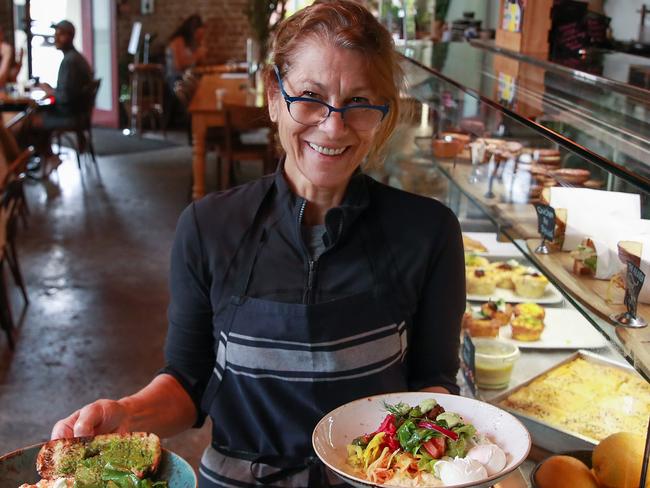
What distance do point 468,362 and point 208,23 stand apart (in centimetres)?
1165

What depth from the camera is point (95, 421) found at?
1.34 metres

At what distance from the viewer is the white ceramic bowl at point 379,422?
1.14m

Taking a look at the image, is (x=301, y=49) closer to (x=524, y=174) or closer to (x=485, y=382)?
(x=524, y=174)

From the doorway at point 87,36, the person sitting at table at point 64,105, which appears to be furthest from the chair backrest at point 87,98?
the doorway at point 87,36

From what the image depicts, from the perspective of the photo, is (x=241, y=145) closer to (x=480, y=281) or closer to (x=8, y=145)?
(x=8, y=145)

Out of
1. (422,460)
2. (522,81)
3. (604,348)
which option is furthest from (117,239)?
(422,460)

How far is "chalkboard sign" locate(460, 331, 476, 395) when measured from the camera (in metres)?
2.16

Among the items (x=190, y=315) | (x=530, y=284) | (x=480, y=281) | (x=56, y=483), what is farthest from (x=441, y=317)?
(x=480, y=281)

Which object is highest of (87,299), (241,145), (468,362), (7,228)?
(468,362)

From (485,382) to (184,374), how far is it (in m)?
0.86

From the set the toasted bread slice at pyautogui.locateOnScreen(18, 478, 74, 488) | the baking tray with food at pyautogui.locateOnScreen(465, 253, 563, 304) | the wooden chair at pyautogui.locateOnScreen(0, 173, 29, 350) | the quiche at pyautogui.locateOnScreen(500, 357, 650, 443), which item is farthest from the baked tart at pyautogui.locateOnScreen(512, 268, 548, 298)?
the wooden chair at pyautogui.locateOnScreen(0, 173, 29, 350)

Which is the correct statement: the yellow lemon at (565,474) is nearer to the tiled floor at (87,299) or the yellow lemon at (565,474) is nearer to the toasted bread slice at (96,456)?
the toasted bread slice at (96,456)

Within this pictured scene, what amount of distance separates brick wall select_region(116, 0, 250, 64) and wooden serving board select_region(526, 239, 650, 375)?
1170 cm

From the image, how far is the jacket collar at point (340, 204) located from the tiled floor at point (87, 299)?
98.0 inches
